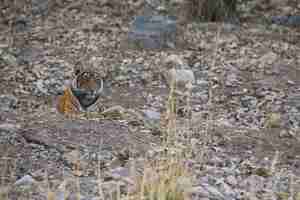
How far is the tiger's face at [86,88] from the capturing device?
5.60 metres

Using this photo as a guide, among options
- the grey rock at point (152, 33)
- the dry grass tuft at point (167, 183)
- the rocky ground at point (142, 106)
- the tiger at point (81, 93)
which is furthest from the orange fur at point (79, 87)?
the grey rock at point (152, 33)

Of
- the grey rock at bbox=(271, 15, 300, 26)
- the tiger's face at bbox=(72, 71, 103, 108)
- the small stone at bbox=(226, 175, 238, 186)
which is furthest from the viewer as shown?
the grey rock at bbox=(271, 15, 300, 26)

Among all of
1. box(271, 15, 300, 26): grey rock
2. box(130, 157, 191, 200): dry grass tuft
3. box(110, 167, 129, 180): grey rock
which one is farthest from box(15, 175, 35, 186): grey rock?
box(271, 15, 300, 26): grey rock

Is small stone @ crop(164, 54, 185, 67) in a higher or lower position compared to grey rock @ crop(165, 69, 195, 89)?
higher

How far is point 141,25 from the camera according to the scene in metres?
8.52

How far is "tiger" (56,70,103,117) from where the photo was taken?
561 cm

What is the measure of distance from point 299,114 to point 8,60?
3644 mm

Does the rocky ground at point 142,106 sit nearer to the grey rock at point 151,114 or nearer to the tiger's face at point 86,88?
the grey rock at point 151,114

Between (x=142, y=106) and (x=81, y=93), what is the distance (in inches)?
39.5

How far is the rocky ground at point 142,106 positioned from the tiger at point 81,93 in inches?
5.8

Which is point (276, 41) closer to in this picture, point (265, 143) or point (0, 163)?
point (265, 143)

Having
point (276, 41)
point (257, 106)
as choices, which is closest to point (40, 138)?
point (257, 106)

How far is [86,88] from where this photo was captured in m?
5.62

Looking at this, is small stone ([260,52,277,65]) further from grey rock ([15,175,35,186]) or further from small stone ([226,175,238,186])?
grey rock ([15,175,35,186])
